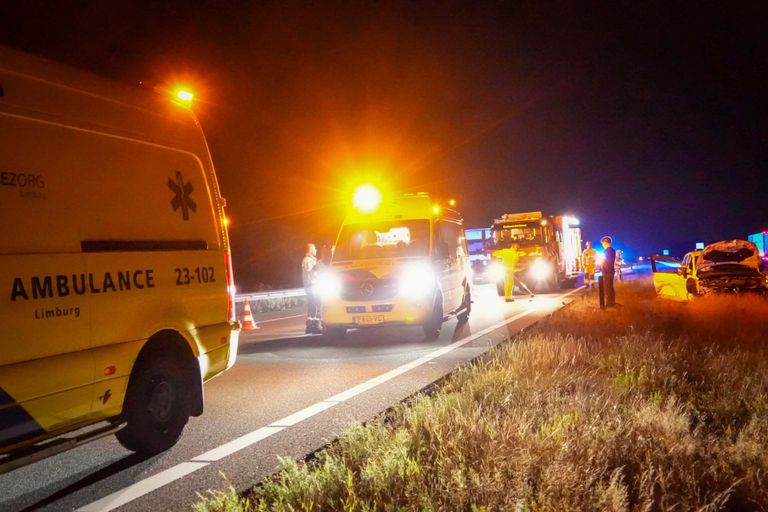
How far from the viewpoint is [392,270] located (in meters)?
12.1

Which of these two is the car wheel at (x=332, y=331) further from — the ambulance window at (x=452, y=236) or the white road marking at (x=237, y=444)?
the white road marking at (x=237, y=444)

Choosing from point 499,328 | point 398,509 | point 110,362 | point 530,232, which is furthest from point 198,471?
point 530,232

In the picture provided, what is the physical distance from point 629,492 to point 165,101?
4.82m

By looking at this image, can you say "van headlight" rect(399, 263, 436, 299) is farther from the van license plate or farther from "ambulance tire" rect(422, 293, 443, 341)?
the van license plate

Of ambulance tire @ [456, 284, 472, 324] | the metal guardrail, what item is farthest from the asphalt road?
the metal guardrail

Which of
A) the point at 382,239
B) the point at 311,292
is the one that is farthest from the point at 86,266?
the point at 311,292

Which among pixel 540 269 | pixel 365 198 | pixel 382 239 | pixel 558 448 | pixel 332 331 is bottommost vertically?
pixel 558 448

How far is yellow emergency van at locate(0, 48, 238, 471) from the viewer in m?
4.52

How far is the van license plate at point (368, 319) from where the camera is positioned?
11961 millimetres

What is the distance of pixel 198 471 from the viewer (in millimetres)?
5188

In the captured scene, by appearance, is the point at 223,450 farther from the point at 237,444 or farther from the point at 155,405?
the point at 155,405

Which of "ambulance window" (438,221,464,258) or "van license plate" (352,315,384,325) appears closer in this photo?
"van license plate" (352,315,384,325)

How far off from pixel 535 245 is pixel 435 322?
15.0 m

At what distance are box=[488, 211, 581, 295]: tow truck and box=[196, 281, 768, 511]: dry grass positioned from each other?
1768 centimetres
